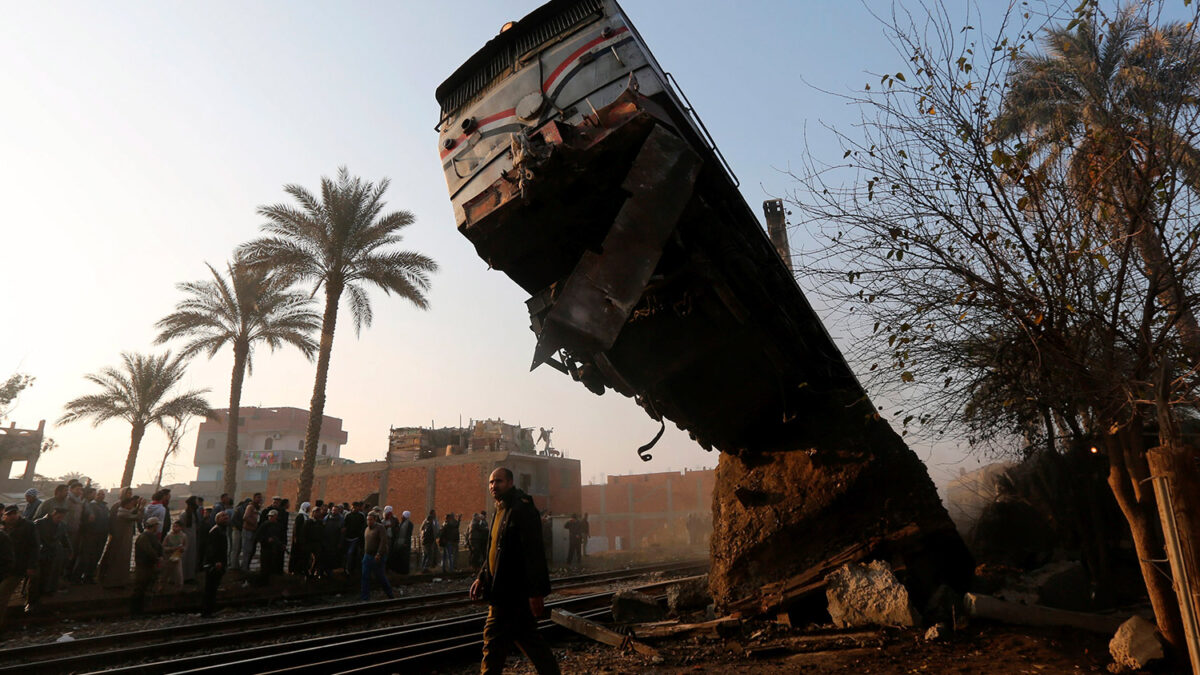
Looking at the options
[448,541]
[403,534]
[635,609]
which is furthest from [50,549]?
[448,541]

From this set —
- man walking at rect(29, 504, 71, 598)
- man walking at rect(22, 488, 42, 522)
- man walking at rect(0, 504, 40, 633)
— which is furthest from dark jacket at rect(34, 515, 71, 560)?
man walking at rect(0, 504, 40, 633)

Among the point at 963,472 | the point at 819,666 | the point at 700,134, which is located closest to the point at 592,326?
the point at 700,134

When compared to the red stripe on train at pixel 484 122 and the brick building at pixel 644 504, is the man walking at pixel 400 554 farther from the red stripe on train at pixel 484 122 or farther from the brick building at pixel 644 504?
the brick building at pixel 644 504

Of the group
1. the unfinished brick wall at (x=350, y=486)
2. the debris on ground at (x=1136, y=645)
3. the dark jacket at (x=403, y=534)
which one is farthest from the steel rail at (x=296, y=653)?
the unfinished brick wall at (x=350, y=486)

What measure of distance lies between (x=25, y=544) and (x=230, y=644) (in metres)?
3.80

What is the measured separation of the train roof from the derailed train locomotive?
13mm

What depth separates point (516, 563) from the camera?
433 cm

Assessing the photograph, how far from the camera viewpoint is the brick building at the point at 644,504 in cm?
4678

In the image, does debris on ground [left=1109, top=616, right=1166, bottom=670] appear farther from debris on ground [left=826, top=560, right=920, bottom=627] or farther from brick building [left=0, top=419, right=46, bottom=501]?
brick building [left=0, top=419, right=46, bottom=501]

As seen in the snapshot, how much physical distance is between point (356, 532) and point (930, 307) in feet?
37.9

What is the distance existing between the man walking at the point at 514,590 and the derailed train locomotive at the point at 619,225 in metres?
1.18

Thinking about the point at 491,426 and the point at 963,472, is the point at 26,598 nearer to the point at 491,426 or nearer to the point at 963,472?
the point at 963,472

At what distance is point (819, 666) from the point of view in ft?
16.4

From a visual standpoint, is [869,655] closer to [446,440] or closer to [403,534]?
[403,534]
